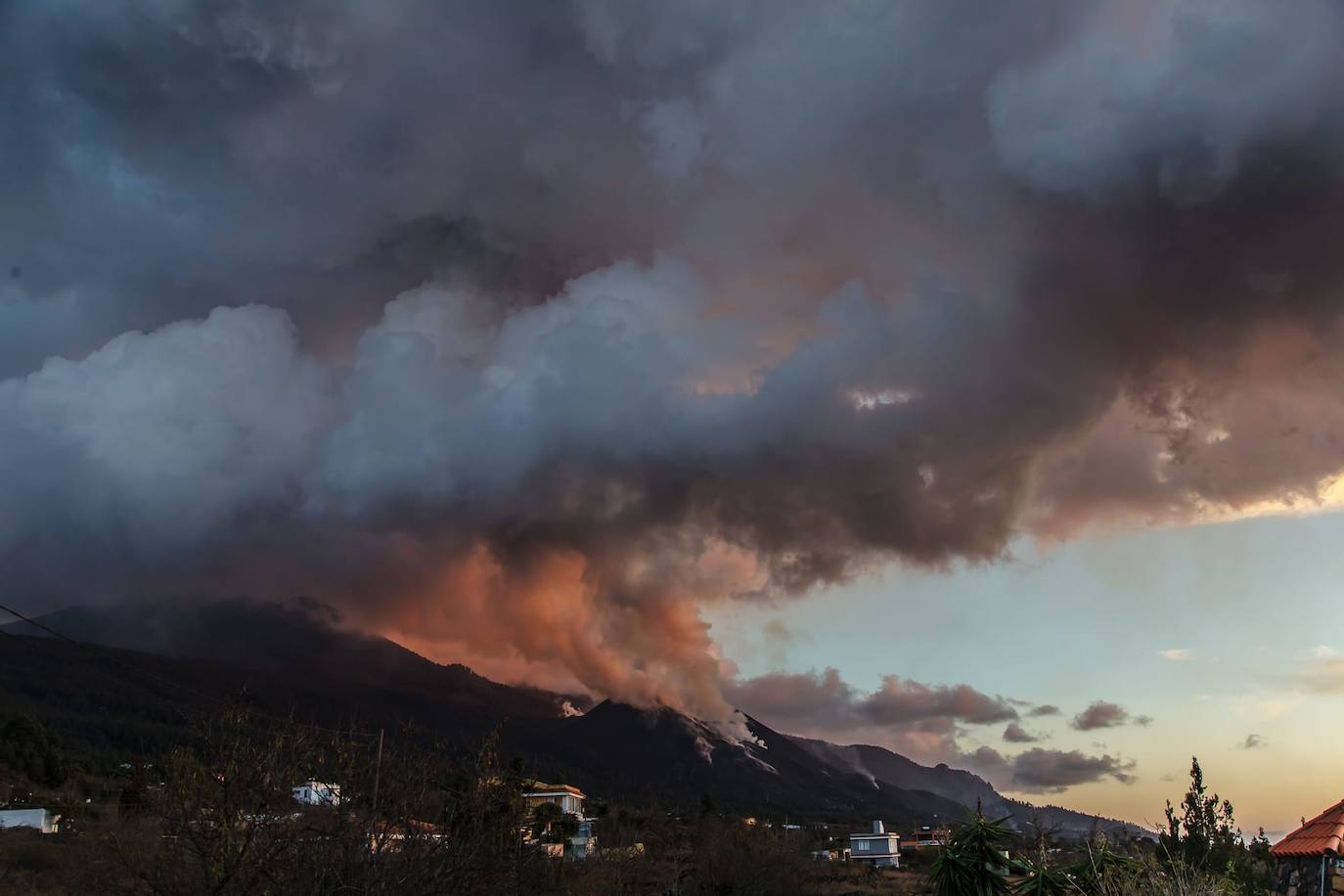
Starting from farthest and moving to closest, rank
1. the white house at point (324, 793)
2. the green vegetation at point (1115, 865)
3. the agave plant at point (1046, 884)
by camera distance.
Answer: the white house at point (324, 793), the agave plant at point (1046, 884), the green vegetation at point (1115, 865)

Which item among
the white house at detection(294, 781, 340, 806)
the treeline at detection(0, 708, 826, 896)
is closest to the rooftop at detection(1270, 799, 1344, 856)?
the treeline at detection(0, 708, 826, 896)

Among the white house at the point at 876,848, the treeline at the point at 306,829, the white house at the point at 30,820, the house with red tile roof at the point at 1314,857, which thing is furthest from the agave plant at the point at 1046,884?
the white house at the point at 876,848

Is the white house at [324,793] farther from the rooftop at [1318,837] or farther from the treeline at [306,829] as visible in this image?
the rooftop at [1318,837]

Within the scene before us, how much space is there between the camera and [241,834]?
24109 mm

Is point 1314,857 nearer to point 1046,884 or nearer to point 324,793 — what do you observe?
point 1046,884

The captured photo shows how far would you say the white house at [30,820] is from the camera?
72312 mm

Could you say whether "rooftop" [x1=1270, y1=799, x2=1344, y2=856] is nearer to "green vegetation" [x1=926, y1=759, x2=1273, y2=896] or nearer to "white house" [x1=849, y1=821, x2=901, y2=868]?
"green vegetation" [x1=926, y1=759, x2=1273, y2=896]

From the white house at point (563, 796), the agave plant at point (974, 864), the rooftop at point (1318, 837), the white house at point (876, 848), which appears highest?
the rooftop at point (1318, 837)

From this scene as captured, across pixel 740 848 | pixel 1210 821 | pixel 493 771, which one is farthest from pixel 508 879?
pixel 740 848

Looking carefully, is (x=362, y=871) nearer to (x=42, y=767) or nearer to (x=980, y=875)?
(x=980, y=875)

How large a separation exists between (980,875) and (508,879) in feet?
58.7

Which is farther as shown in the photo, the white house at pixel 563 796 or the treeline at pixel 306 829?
Result: the white house at pixel 563 796

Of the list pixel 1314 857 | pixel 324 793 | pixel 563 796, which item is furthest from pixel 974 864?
pixel 563 796

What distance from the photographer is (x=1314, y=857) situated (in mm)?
26234
